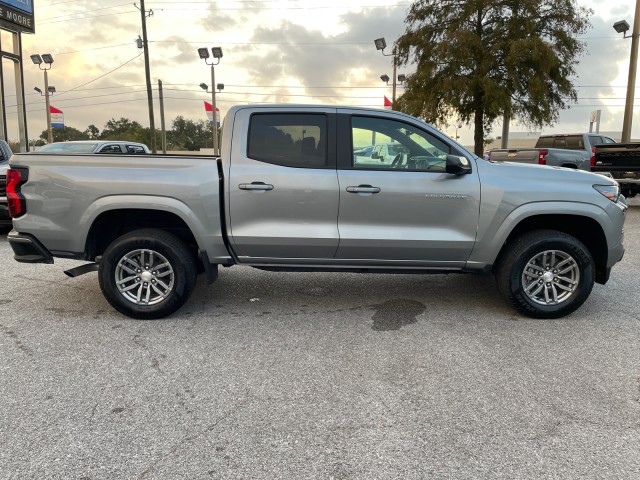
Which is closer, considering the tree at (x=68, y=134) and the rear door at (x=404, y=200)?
the rear door at (x=404, y=200)

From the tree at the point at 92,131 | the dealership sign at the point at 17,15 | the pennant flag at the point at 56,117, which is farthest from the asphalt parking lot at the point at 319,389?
the tree at the point at 92,131

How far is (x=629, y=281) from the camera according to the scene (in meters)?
6.01

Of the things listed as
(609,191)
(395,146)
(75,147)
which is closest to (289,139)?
(395,146)

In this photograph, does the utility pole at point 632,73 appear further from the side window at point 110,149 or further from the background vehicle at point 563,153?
the side window at point 110,149

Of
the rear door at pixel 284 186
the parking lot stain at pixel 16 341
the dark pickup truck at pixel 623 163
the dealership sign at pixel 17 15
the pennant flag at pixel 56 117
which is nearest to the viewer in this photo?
the parking lot stain at pixel 16 341

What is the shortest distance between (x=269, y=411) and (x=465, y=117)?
19.3 metres

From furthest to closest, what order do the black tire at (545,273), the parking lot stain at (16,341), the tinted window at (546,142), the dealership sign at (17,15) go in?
the dealership sign at (17,15) < the tinted window at (546,142) < the black tire at (545,273) < the parking lot stain at (16,341)

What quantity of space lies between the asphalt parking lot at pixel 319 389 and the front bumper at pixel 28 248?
0.58 meters

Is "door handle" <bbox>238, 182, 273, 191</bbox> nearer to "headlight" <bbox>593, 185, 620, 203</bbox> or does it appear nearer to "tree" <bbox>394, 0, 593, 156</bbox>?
"headlight" <bbox>593, 185, 620, 203</bbox>

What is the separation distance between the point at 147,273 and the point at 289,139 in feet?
5.98

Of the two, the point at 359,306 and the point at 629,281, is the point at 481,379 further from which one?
the point at 629,281

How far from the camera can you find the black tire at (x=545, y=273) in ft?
14.7

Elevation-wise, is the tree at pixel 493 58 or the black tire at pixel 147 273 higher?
the tree at pixel 493 58

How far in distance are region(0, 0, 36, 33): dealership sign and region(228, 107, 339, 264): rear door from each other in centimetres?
1808
